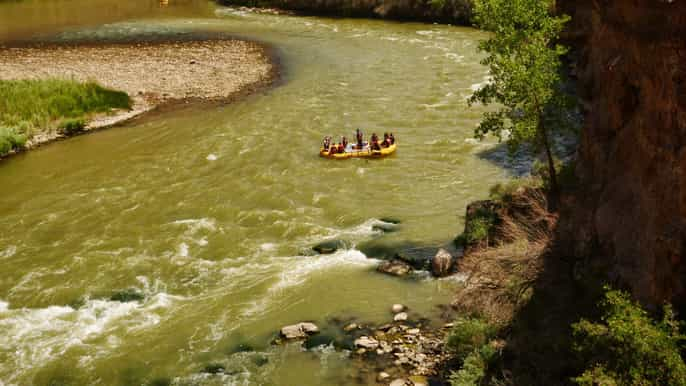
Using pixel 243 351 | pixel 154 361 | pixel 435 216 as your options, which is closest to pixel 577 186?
pixel 435 216

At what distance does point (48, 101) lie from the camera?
3631 cm

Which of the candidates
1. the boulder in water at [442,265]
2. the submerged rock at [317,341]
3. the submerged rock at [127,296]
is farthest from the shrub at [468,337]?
the submerged rock at [127,296]

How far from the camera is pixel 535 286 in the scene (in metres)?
16.6

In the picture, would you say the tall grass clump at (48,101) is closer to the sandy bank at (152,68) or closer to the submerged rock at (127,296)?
the sandy bank at (152,68)

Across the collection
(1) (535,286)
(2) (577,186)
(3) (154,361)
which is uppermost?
(2) (577,186)

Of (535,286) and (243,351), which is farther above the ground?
(535,286)

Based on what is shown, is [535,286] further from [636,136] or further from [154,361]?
[154,361]

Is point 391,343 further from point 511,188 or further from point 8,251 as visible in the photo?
point 8,251

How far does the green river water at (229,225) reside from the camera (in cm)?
1720

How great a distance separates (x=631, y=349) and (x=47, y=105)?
32.7 m

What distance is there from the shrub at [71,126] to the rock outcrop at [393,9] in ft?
103

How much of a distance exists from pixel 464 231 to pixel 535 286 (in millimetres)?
4626

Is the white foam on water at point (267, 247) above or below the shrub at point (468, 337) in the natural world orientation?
below

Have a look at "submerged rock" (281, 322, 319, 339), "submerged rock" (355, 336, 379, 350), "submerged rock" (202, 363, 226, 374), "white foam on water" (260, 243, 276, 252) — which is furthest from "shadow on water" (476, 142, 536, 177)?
"submerged rock" (202, 363, 226, 374)
